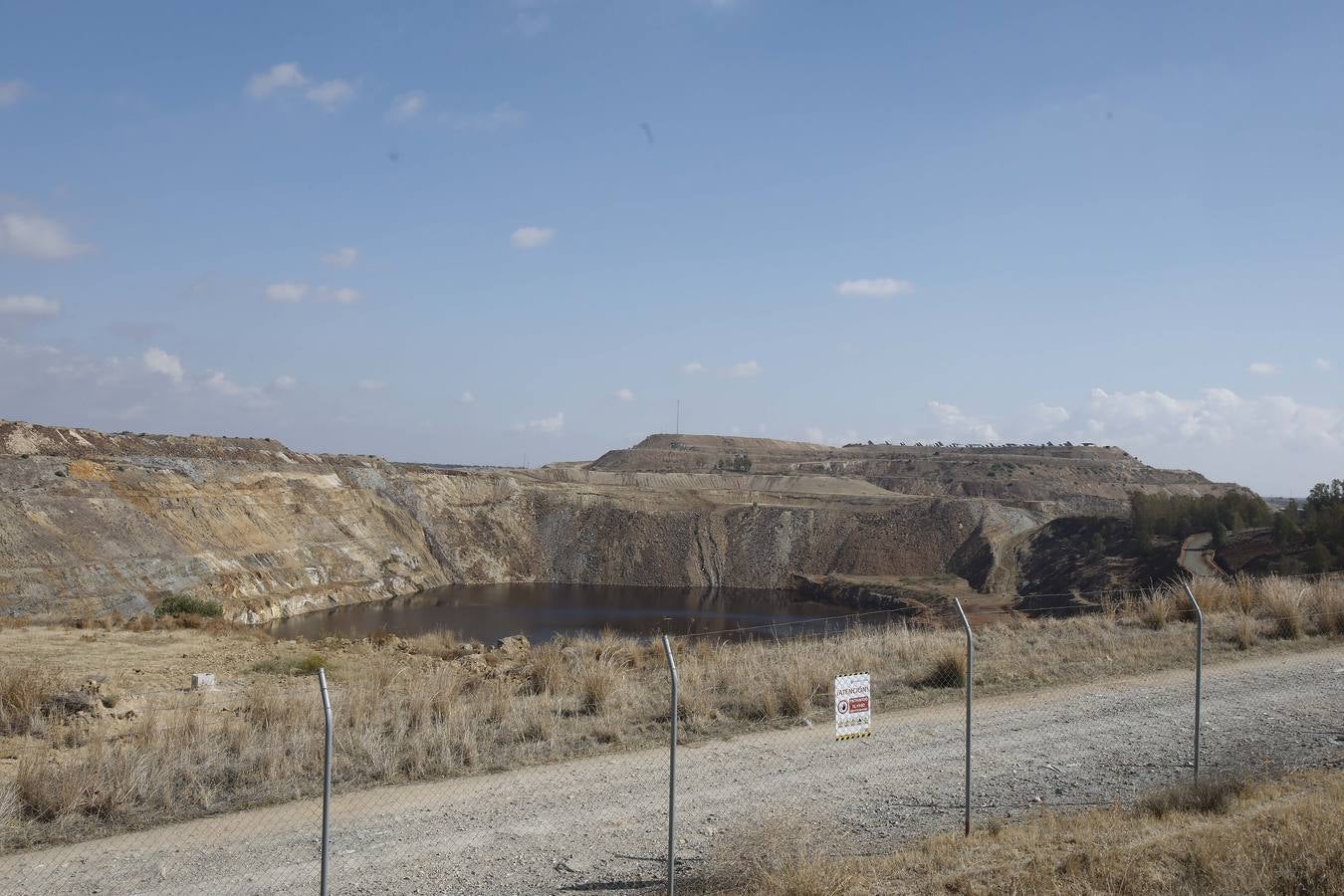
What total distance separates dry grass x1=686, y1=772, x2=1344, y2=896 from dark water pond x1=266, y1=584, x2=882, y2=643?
24117 mm

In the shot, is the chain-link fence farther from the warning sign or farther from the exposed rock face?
the exposed rock face

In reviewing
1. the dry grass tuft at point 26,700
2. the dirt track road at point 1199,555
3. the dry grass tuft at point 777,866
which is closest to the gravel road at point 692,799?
the dry grass tuft at point 777,866

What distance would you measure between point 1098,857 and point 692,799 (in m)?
4.45

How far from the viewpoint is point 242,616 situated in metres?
41.2

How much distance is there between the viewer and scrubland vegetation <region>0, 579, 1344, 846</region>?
35.6 feet

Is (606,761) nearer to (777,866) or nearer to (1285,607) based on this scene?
(777,866)

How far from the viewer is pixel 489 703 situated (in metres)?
14.5

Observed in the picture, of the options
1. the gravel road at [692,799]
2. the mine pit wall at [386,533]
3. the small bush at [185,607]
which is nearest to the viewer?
the gravel road at [692,799]

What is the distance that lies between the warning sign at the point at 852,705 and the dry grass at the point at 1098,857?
3.32ft

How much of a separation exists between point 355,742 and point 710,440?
13097cm

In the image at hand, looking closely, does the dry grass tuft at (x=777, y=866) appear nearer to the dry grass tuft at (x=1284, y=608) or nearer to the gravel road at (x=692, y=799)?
→ the gravel road at (x=692, y=799)

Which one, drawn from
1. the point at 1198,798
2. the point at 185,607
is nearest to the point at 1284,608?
the point at 1198,798

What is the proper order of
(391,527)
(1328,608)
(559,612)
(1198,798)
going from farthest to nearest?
1. (391,527)
2. (559,612)
3. (1328,608)
4. (1198,798)

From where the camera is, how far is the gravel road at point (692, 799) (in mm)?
8758
